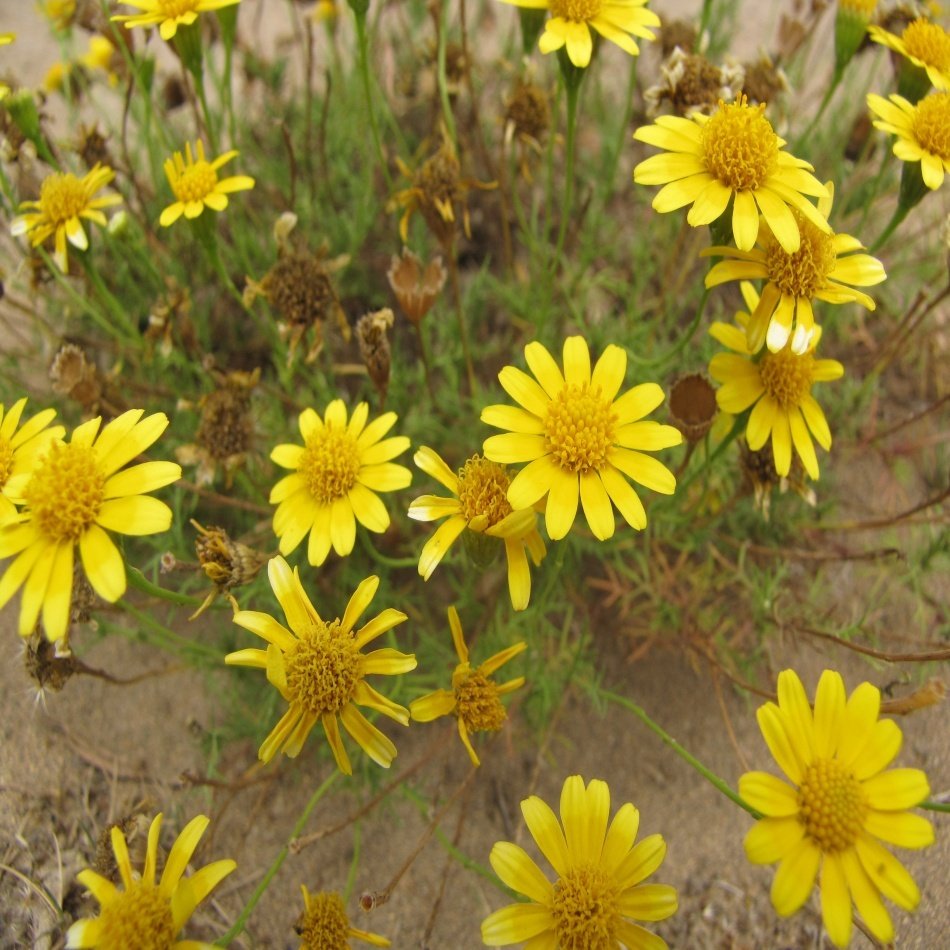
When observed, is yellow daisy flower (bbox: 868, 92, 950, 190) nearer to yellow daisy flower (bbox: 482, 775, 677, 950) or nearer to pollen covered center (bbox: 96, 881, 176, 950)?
yellow daisy flower (bbox: 482, 775, 677, 950)

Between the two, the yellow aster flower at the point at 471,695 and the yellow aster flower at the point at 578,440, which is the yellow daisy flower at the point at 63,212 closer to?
the yellow aster flower at the point at 578,440

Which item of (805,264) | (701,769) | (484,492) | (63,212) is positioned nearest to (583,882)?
(701,769)

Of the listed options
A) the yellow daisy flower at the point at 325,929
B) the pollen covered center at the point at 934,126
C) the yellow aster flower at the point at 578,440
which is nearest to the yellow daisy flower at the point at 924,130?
the pollen covered center at the point at 934,126

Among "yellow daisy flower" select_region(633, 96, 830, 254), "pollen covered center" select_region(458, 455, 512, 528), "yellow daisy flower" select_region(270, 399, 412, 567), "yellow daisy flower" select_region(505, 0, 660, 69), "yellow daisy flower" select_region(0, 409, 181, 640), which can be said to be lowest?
"yellow daisy flower" select_region(270, 399, 412, 567)

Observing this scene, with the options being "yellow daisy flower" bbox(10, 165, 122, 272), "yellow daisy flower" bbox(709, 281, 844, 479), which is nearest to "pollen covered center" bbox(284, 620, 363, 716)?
"yellow daisy flower" bbox(709, 281, 844, 479)

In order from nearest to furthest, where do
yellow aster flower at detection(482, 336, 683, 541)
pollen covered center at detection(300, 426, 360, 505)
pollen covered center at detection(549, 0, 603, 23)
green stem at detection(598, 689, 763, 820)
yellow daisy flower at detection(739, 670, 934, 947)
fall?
1. yellow daisy flower at detection(739, 670, 934, 947)
2. green stem at detection(598, 689, 763, 820)
3. yellow aster flower at detection(482, 336, 683, 541)
4. pollen covered center at detection(300, 426, 360, 505)
5. pollen covered center at detection(549, 0, 603, 23)

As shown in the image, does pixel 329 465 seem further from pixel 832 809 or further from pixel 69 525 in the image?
pixel 832 809
